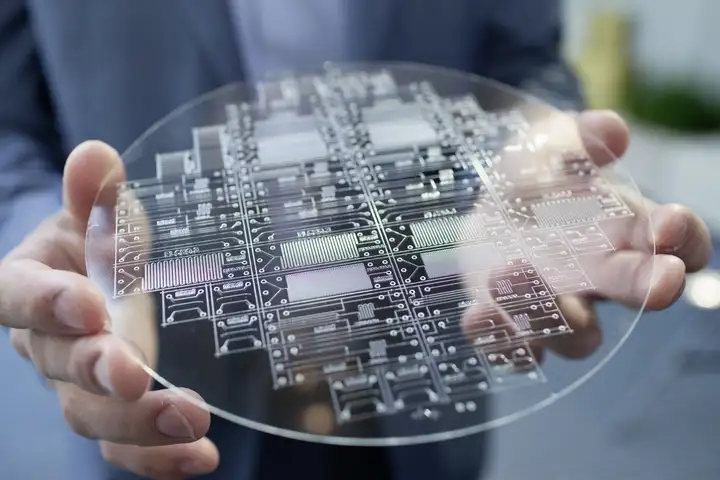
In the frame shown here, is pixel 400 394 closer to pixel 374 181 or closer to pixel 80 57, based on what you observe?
pixel 374 181

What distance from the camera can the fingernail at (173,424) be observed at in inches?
17.1

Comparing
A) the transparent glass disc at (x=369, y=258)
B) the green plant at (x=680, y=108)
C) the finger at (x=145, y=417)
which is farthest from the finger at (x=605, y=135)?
the green plant at (x=680, y=108)

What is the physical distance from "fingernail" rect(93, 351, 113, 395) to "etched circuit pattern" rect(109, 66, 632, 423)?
0.05 metres

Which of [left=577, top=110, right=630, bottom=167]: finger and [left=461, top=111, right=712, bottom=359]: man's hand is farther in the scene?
[left=577, top=110, right=630, bottom=167]: finger

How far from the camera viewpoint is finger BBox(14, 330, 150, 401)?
1.39ft

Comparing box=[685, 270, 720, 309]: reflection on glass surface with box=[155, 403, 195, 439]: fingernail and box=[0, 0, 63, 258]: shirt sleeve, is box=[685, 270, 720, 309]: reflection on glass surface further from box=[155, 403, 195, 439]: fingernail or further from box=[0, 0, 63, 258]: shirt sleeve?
box=[0, 0, 63, 258]: shirt sleeve

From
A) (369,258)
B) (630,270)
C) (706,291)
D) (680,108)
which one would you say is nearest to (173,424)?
(369,258)

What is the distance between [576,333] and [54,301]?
0.31 m

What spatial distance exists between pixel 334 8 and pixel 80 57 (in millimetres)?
249

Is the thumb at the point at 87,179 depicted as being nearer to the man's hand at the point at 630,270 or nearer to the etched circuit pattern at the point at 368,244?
the etched circuit pattern at the point at 368,244

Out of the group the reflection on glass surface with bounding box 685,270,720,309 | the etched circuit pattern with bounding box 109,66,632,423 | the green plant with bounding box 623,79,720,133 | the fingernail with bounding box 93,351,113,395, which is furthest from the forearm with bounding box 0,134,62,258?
the green plant with bounding box 623,79,720,133

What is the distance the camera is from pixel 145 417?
44 cm

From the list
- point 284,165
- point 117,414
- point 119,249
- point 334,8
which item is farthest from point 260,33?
point 117,414

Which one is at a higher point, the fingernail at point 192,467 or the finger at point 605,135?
the finger at point 605,135
